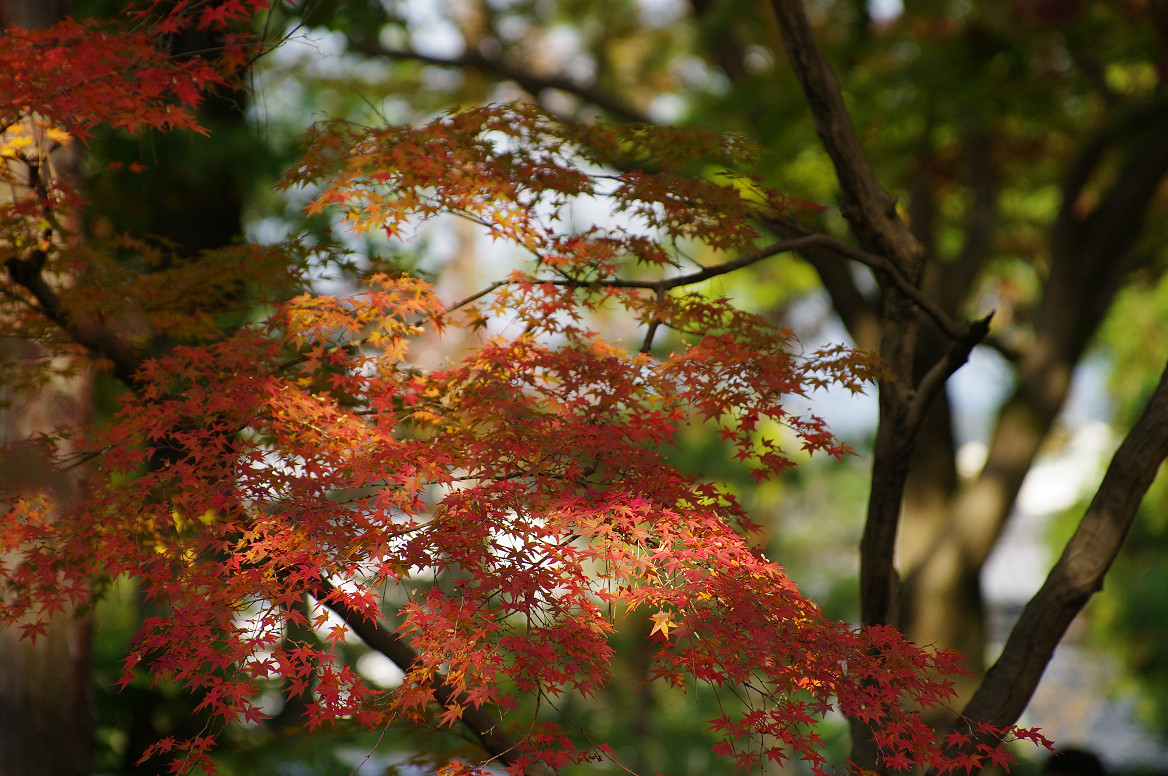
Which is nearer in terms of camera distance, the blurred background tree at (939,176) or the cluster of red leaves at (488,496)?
the cluster of red leaves at (488,496)

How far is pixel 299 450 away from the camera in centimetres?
227

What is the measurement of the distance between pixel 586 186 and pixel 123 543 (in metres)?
1.71

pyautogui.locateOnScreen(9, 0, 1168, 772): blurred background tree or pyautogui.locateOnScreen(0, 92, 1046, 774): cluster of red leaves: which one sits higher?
pyautogui.locateOnScreen(9, 0, 1168, 772): blurred background tree

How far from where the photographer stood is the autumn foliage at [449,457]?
2.02 m

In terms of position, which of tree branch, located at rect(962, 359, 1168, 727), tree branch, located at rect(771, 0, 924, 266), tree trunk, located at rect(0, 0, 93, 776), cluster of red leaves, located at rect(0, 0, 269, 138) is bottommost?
tree trunk, located at rect(0, 0, 93, 776)

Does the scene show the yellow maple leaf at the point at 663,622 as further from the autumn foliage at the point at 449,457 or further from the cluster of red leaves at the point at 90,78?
the cluster of red leaves at the point at 90,78

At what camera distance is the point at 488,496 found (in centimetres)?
212

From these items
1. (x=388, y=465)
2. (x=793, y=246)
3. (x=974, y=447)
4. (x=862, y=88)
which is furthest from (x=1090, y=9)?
(x=974, y=447)

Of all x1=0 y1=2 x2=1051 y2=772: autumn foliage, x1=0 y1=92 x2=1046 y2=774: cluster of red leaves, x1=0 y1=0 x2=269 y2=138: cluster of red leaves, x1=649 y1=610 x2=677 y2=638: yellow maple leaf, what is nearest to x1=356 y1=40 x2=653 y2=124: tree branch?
x1=0 y1=2 x2=1051 y2=772: autumn foliage

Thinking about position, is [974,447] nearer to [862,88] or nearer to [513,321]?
[862,88]

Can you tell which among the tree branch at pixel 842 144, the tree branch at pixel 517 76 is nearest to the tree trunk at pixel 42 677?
the tree branch at pixel 517 76

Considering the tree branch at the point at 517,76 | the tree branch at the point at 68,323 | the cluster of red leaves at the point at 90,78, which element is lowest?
the tree branch at the point at 68,323

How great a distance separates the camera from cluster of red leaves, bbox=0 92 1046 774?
2012 mm

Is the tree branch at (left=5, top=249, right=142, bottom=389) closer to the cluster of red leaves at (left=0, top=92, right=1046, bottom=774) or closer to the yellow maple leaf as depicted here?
the cluster of red leaves at (left=0, top=92, right=1046, bottom=774)
